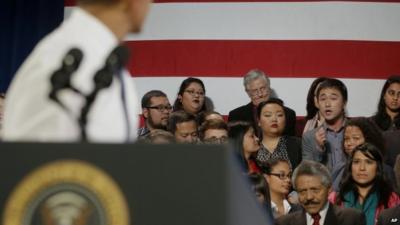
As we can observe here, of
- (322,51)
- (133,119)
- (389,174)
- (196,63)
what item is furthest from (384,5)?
(133,119)

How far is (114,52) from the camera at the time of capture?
4.17 ft

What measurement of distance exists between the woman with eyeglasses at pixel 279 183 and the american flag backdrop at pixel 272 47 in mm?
1390

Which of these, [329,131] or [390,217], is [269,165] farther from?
[390,217]

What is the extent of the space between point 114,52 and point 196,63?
516 centimetres

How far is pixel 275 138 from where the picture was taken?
16.6 ft

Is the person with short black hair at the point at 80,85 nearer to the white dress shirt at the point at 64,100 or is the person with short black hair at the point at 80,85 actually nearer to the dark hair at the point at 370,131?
the white dress shirt at the point at 64,100

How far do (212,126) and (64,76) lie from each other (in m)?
3.53

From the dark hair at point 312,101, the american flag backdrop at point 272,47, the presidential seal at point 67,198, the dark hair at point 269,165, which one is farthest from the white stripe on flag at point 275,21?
the presidential seal at point 67,198

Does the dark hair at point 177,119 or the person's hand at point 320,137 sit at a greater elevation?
the dark hair at point 177,119

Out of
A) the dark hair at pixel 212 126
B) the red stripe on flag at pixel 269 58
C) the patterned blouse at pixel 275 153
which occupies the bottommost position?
the patterned blouse at pixel 275 153

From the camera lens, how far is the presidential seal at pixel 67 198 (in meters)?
0.99

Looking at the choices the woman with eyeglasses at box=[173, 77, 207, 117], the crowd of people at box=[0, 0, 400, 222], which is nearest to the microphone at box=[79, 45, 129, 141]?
the crowd of people at box=[0, 0, 400, 222]

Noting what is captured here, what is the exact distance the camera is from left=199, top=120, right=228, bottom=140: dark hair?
471 centimetres

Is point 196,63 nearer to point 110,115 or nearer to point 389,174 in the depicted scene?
point 389,174
